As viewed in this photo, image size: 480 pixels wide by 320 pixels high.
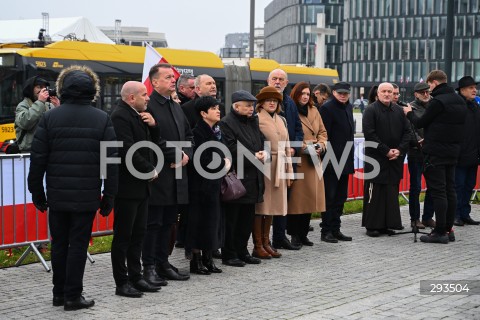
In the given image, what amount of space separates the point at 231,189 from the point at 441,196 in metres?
3.46

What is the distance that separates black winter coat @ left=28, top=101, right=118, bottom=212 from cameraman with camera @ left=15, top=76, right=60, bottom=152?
3.13m

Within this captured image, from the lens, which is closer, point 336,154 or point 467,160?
point 336,154

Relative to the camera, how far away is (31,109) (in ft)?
33.1

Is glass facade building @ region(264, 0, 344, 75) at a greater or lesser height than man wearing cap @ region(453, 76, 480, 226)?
greater

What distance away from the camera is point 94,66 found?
23766mm

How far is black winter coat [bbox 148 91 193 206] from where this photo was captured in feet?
26.8

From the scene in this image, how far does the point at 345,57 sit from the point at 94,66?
9546 cm

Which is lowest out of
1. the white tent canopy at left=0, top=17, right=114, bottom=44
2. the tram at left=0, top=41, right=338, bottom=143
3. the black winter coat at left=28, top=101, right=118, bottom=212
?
the black winter coat at left=28, top=101, right=118, bottom=212

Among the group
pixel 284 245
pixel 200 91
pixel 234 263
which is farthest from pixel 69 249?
pixel 284 245

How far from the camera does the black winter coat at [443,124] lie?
10930mm

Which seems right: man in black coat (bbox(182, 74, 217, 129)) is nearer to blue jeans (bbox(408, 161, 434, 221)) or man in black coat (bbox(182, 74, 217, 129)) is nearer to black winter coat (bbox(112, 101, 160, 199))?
black winter coat (bbox(112, 101, 160, 199))

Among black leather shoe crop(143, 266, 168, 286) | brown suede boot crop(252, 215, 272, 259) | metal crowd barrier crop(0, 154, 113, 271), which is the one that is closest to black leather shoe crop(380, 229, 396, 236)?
brown suede boot crop(252, 215, 272, 259)

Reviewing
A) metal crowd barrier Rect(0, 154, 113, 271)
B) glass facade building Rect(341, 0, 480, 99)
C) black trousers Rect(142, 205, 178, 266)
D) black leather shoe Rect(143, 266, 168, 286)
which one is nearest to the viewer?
black leather shoe Rect(143, 266, 168, 286)

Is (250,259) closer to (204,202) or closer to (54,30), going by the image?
(204,202)
